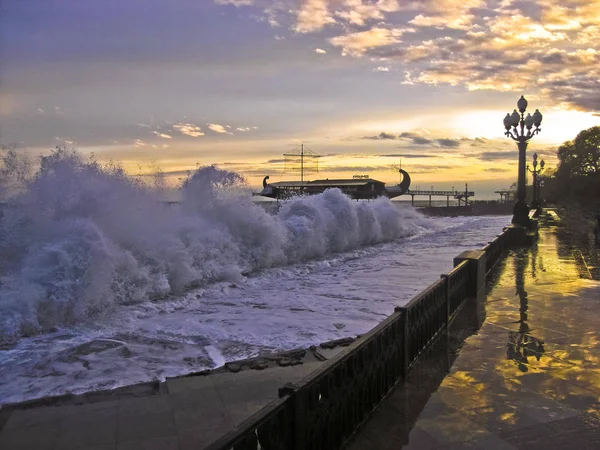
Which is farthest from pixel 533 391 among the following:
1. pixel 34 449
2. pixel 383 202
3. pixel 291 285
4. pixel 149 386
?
pixel 383 202

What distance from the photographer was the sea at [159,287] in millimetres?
6891

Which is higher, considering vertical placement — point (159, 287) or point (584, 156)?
point (584, 156)

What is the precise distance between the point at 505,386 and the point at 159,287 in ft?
29.8

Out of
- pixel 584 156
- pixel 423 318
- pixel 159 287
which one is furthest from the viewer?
pixel 584 156

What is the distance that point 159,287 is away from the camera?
39.5 ft

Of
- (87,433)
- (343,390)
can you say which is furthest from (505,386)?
(87,433)

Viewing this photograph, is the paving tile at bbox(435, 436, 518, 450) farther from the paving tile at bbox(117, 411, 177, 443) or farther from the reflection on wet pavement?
the paving tile at bbox(117, 411, 177, 443)

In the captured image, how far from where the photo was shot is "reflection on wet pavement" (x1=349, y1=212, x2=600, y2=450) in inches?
150

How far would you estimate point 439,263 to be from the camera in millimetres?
17203

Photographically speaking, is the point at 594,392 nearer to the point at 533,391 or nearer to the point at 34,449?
the point at 533,391

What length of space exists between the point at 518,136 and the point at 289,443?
21.8 meters

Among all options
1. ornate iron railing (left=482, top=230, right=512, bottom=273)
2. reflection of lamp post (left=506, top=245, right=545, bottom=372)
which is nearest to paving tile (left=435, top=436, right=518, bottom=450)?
reflection of lamp post (left=506, top=245, right=545, bottom=372)

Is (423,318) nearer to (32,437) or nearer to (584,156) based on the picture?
(32,437)

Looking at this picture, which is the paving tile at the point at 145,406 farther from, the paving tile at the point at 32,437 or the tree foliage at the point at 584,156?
the tree foliage at the point at 584,156
